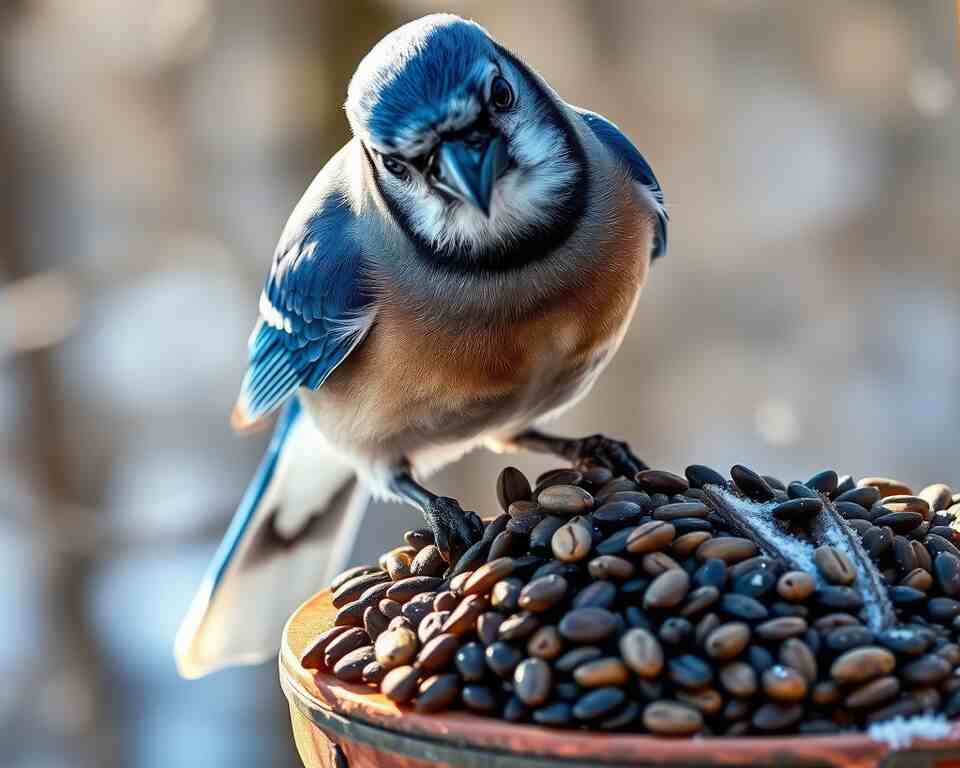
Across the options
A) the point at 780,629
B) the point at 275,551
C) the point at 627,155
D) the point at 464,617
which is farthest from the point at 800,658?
the point at 275,551

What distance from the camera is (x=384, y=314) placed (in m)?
1.93

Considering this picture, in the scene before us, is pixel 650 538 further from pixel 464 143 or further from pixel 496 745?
pixel 464 143

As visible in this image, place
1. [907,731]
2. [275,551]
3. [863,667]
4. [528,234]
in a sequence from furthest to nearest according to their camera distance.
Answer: [275,551], [528,234], [863,667], [907,731]

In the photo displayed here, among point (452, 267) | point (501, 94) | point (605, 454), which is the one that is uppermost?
point (501, 94)

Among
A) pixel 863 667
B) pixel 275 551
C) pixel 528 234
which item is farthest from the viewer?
pixel 275 551

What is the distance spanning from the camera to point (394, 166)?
5.78ft

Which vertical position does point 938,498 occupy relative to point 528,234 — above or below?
below

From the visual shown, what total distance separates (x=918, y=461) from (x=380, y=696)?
10.1 feet

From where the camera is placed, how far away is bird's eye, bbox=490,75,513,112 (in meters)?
1.67

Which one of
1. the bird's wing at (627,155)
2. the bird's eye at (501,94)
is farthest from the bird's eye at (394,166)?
the bird's wing at (627,155)

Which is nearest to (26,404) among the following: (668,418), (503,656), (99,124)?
(99,124)

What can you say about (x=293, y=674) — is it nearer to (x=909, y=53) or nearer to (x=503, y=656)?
(x=503, y=656)

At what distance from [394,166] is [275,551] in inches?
38.4

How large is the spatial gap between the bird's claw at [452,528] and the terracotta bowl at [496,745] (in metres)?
0.29
